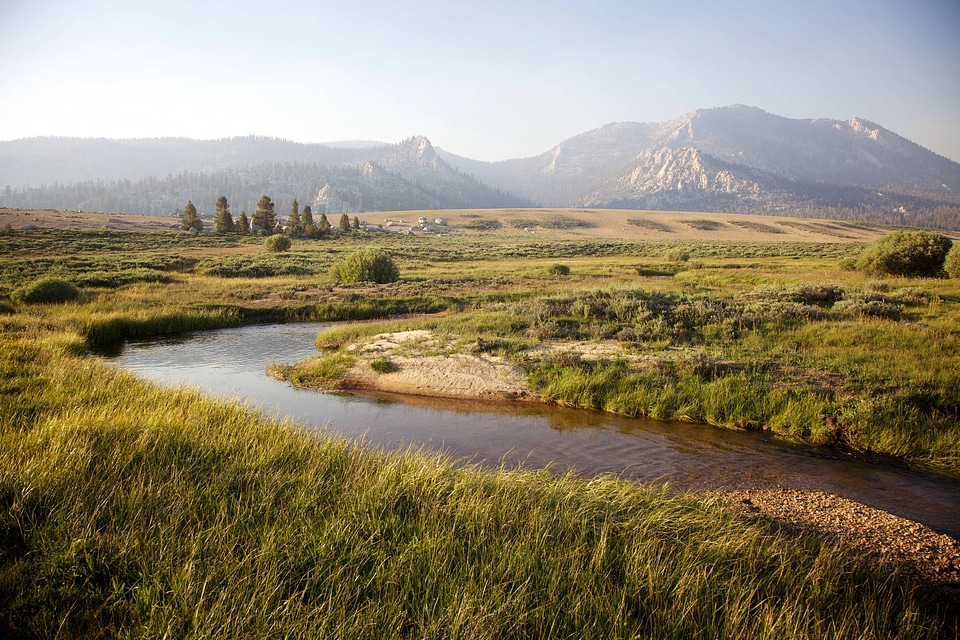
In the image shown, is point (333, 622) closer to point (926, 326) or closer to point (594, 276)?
point (926, 326)

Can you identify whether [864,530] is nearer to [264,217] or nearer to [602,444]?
[602,444]

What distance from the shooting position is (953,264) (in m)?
26.8

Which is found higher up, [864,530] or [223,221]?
[223,221]

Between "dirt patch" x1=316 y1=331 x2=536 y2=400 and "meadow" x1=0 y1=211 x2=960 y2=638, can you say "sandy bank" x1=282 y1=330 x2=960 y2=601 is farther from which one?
"dirt patch" x1=316 y1=331 x2=536 y2=400

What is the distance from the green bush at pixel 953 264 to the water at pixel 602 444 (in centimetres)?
2687

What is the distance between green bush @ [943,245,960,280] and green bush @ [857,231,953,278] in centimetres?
165

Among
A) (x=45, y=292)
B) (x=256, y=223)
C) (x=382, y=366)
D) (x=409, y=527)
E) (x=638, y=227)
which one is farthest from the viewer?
(x=638, y=227)

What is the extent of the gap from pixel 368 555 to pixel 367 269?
27913 millimetres

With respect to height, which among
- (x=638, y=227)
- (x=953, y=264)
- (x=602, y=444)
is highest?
(x=638, y=227)

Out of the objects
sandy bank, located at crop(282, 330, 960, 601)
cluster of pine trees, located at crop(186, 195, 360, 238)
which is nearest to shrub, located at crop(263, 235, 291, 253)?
cluster of pine trees, located at crop(186, 195, 360, 238)

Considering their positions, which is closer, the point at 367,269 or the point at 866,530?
the point at 866,530

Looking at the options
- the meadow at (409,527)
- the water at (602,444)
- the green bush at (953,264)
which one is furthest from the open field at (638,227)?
the meadow at (409,527)

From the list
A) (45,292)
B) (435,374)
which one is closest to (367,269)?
(45,292)

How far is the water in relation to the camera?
7457 millimetres
